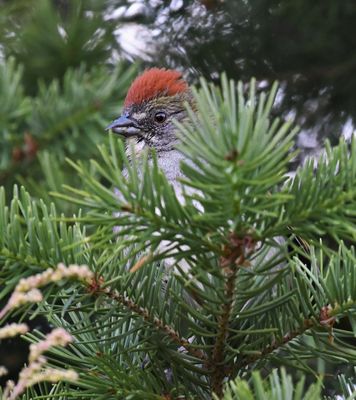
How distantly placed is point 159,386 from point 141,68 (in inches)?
82.3

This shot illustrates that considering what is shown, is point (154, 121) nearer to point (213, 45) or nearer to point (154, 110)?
point (154, 110)

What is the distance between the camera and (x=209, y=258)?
1551 mm

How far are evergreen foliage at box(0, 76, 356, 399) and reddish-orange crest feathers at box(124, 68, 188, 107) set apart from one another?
3.53ft

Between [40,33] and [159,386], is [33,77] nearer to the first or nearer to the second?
[40,33]

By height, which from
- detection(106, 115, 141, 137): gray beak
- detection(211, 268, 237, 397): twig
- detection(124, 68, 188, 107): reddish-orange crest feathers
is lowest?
detection(211, 268, 237, 397): twig

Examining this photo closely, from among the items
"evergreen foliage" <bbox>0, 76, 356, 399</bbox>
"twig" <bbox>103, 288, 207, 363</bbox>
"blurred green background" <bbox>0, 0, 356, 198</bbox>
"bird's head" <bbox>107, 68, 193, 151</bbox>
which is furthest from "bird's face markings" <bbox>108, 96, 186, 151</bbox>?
"twig" <bbox>103, 288, 207, 363</bbox>

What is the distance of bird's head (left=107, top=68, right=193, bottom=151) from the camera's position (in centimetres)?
319

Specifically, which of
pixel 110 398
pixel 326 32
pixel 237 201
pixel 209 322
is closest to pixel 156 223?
pixel 237 201

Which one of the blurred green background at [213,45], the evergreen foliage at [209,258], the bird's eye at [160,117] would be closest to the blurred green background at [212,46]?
the blurred green background at [213,45]

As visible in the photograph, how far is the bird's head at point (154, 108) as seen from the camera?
10.5 ft

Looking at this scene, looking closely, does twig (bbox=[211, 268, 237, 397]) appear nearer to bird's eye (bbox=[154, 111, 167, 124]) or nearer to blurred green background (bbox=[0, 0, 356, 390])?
blurred green background (bbox=[0, 0, 356, 390])

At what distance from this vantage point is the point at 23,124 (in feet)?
9.77

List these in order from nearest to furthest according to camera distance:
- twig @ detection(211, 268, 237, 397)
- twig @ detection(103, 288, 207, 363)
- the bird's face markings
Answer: twig @ detection(211, 268, 237, 397) → twig @ detection(103, 288, 207, 363) → the bird's face markings

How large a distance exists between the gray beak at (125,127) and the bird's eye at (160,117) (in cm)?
9
